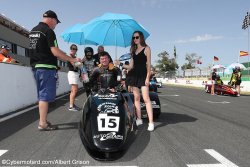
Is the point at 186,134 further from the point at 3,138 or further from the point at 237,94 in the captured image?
the point at 237,94

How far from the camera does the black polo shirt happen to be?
17.7ft

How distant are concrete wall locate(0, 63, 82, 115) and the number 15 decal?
14.4 ft

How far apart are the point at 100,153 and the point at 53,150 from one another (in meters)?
0.90

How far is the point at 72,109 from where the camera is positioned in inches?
336

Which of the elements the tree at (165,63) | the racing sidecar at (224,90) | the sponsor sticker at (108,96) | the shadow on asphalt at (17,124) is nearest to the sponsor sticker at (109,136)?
the sponsor sticker at (108,96)

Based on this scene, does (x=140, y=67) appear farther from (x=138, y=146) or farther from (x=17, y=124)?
(x=17, y=124)

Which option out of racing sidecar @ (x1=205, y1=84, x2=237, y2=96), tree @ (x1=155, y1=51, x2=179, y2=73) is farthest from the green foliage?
racing sidecar @ (x1=205, y1=84, x2=237, y2=96)

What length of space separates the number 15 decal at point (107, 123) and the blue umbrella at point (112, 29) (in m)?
4.20

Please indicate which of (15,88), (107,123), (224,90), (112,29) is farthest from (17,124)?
(224,90)

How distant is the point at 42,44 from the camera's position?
5422 millimetres

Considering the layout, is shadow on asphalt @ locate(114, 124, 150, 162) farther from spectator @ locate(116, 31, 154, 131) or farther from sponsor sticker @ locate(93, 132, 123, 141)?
spectator @ locate(116, 31, 154, 131)

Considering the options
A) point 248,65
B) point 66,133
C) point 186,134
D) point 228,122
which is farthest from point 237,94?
point 248,65

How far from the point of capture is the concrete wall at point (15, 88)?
7621 mm

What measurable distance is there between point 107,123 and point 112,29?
4.60 meters
